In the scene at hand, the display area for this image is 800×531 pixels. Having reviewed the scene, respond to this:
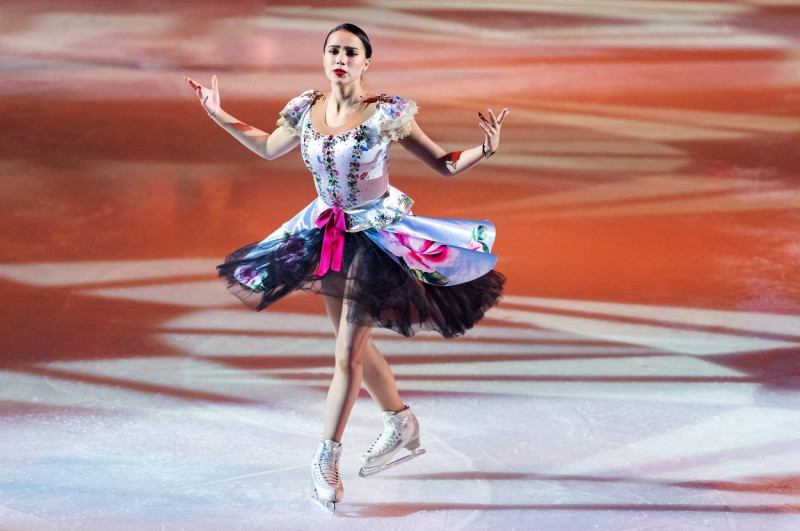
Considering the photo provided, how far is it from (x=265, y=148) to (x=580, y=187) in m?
3.54

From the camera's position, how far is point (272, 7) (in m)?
10.3

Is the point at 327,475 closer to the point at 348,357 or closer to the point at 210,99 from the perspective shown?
the point at 348,357

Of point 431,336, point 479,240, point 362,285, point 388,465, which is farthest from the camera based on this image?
point 431,336

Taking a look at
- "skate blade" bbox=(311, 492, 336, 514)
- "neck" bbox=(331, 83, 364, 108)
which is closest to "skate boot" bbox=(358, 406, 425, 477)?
"skate blade" bbox=(311, 492, 336, 514)

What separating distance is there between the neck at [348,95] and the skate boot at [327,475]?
3.69ft

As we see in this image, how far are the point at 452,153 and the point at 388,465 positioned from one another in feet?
3.65

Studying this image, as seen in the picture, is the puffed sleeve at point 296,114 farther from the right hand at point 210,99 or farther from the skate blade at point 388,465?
the skate blade at point 388,465

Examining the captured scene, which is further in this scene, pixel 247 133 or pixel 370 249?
pixel 247 133

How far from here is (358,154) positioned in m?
3.50

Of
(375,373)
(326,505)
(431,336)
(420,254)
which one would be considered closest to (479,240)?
(420,254)

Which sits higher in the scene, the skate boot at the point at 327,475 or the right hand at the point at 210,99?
the right hand at the point at 210,99

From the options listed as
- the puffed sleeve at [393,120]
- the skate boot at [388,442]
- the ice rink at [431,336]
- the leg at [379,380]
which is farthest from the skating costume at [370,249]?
the ice rink at [431,336]

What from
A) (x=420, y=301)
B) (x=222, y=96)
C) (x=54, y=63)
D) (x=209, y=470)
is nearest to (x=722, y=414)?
(x=420, y=301)

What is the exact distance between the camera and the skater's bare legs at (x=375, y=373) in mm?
3699
